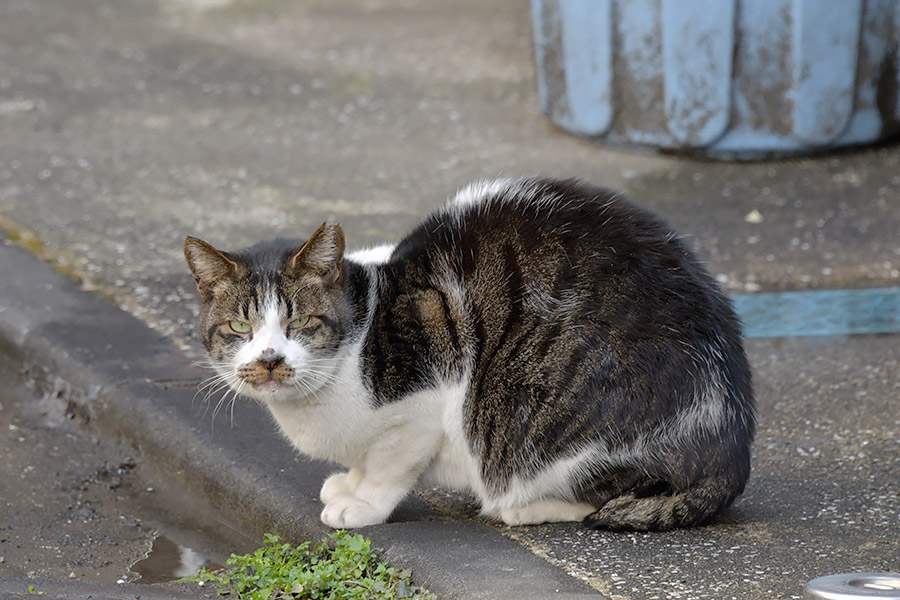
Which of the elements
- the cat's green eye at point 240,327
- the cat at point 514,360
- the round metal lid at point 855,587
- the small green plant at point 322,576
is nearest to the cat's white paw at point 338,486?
the cat at point 514,360

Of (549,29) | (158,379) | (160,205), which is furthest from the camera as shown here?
(549,29)

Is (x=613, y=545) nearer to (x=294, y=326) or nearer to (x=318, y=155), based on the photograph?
(x=294, y=326)

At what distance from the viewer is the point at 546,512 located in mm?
2926

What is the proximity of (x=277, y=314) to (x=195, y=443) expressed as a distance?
80cm

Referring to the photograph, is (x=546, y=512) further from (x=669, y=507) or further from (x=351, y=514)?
(x=351, y=514)

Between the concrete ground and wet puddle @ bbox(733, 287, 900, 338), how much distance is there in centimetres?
7

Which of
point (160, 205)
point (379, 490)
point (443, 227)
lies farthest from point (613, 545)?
point (160, 205)

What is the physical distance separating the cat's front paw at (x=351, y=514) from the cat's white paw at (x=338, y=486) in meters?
0.07

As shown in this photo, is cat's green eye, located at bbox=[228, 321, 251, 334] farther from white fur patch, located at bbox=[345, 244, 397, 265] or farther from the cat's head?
white fur patch, located at bbox=[345, 244, 397, 265]

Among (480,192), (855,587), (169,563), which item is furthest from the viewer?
(169,563)

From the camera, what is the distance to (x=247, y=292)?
2.79 m

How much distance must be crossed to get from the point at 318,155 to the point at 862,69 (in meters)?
2.65

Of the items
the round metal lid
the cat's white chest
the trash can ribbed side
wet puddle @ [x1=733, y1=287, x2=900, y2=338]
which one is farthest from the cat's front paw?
the trash can ribbed side

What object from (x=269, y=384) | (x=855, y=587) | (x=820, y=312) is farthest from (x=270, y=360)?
(x=820, y=312)
